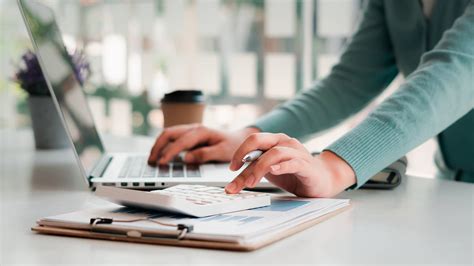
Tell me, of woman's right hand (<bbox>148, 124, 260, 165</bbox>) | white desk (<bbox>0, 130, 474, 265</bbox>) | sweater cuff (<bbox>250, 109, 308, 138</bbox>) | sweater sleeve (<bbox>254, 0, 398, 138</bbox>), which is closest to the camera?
white desk (<bbox>0, 130, 474, 265</bbox>)

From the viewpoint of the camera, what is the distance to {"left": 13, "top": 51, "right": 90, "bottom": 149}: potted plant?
1580 millimetres

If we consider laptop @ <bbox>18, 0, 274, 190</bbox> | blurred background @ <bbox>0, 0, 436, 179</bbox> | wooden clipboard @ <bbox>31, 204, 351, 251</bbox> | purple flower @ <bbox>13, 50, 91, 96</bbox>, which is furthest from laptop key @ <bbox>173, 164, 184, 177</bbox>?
blurred background @ <bbox>0, 0, 436, 179</bbox>

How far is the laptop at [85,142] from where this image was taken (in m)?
1.02

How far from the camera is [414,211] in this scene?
0.91 meters

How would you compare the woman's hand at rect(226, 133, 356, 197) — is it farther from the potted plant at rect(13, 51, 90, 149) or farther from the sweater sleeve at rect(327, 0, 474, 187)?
the potted plant at rect(13, 51, 90, 149)

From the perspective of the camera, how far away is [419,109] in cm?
104

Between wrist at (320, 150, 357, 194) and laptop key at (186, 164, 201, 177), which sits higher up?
wrist at (320, 150, 357, 194)

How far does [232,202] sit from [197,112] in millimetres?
673

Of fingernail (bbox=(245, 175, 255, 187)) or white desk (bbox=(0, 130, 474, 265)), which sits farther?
fingernail (bbox=(245, 175, 255, 187))

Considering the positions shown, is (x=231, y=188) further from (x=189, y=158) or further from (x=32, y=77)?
(x=32, y=77)

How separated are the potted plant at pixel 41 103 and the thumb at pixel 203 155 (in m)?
0.50

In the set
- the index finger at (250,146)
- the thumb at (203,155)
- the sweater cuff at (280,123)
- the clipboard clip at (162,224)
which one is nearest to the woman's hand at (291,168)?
the index finger at (250,146)

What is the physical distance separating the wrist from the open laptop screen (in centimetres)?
36

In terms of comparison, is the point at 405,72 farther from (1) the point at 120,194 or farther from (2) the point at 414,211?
(1) the point at 120,194
